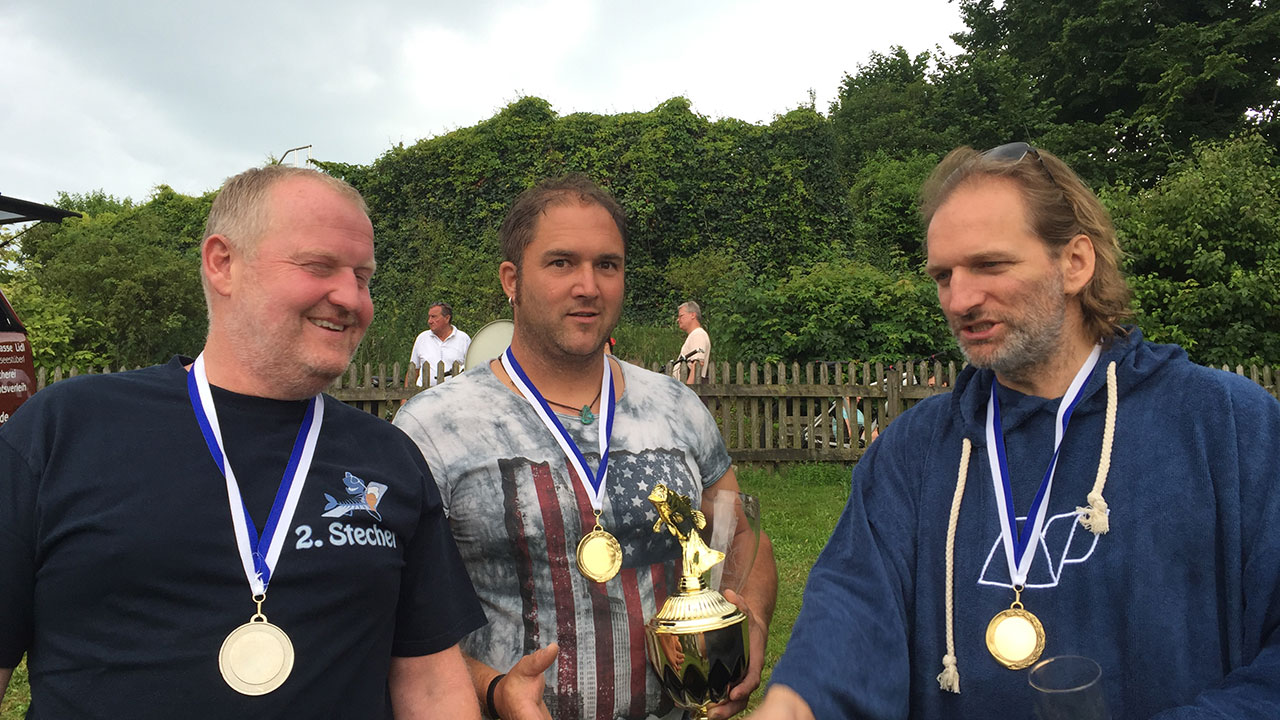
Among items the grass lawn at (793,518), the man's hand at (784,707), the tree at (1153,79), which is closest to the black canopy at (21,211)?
the grass lawn at (793,518)

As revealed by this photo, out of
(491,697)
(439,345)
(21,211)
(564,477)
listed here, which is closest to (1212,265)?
(439,345)

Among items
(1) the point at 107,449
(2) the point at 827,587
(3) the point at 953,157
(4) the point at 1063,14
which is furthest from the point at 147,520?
(4) the point at 1063,14

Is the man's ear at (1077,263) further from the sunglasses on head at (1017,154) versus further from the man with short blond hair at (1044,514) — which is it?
the sunglasses on head at (1017,154)

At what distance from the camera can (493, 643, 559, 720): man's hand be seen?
1867 mm

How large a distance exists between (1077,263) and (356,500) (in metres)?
1.73

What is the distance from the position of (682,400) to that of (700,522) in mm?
547

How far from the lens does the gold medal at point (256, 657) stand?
159 cm

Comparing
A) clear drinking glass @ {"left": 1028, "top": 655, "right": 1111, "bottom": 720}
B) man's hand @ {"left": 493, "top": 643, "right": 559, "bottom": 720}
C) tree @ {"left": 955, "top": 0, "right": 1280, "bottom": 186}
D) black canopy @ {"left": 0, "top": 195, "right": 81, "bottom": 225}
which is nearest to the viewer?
clear drinking glass @ {"left": 1028, "top": 655, "right": 1111, "bottom": 720}

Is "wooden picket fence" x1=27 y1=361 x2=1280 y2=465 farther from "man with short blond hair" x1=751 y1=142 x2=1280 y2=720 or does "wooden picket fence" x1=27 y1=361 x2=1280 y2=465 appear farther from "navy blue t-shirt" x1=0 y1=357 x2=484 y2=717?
"navy blue t-shirt" x1=0 y1=357 x2=484 y2=717

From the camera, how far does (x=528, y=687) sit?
6.23 feet

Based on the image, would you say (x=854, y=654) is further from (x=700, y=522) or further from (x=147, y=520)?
(x=147, y=520)

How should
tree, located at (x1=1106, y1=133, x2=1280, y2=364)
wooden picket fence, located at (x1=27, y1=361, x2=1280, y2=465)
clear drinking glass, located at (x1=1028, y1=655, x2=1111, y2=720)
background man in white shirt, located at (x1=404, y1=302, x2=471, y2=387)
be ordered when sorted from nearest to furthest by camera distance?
clear drinking glass, located at (x1=1028, y1=655, x2=1111, y2=720) < wooden picket fence, located at (x1=27, y1=361, x2=1280, y2=465) < background man in white shirt, located at (x1=404, y1=302, x2=471, y2=387) < tree, located at (x1=1106, y1=133, x2=1280, y2=364)

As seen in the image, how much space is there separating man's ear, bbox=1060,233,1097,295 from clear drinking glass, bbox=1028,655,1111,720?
0.87m

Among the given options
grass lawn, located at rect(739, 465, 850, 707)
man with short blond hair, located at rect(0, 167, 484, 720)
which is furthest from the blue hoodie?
grass lawn, located at rect(739, 465, 850, 707)
